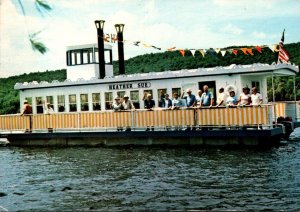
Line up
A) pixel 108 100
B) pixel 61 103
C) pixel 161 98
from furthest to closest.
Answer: pixel 61 103 < pixel 108 100 < pixel 161 98

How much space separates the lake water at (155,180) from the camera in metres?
10.9

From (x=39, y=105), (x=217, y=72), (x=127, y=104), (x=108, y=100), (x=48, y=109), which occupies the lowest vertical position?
(x=48, y=109)

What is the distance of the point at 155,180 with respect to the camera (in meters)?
13.7

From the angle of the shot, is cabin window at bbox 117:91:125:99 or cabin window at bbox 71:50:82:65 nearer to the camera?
cabin window at bbox 117:91:125:99

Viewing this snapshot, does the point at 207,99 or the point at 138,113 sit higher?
the point at 207,99

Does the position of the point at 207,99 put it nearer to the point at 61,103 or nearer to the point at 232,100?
the point at 232,100

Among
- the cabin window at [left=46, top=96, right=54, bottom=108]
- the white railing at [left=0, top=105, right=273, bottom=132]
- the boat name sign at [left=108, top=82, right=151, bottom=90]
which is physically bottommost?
the white railing at [left=0, top=105, right=273, bottom=132]

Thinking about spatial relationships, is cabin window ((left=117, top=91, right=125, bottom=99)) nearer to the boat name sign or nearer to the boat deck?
the boat name sign

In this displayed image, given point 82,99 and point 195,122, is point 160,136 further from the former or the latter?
point 82,99

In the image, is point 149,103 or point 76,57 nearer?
point 149,103

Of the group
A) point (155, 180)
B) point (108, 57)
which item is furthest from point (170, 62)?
point (155, 180)

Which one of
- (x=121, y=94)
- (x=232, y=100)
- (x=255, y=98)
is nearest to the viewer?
(x=255, y=98)

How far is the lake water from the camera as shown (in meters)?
10.9

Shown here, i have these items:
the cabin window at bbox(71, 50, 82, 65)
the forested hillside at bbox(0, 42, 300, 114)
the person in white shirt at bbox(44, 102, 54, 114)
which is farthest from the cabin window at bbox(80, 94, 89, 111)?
the forested hillside at bbox(0, 42, 300, 114)
